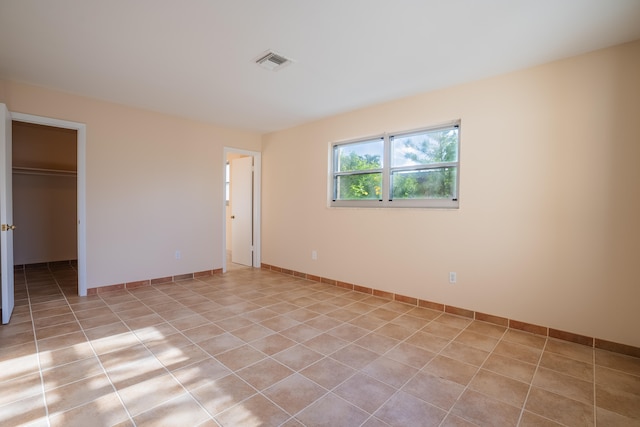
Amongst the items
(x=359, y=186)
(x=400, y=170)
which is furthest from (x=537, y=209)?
(x=359, y=186)

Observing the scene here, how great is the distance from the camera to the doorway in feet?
Answer: 18.1

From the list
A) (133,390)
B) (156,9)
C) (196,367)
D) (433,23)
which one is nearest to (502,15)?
(433,23)

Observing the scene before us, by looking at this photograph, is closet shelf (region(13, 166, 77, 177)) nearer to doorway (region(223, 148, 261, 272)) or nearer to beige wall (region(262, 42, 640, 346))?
doorway (region(223, 148, 261, 272))

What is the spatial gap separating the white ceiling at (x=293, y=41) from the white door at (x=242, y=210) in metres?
2.28

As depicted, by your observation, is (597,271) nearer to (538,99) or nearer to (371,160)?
(538,99)

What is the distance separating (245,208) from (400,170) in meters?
3.14

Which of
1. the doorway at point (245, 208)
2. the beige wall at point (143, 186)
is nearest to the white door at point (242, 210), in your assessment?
the doorway at point (245, 208)

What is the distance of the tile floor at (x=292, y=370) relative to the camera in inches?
64.9

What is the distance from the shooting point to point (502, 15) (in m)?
2.01

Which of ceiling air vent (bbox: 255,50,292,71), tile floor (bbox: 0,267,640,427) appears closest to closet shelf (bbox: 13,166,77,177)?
tile floor (bbox: 0,267,640,427)

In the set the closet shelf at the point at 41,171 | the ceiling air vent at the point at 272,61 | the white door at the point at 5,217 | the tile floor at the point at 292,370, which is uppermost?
the ceiling air vent at the point at 272,61

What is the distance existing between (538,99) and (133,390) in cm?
387

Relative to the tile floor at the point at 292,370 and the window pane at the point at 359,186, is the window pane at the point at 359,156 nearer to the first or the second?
the window pane at the point at 359,186

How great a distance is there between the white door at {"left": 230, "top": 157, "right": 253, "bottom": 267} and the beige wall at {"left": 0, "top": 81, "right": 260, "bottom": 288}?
A: 69 cm
